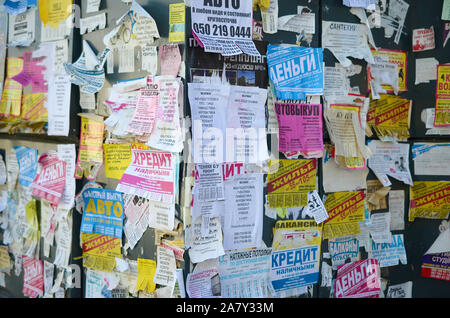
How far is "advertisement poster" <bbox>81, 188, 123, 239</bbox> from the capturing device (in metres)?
2.72

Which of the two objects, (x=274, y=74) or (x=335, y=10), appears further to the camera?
(x=335, y=10)

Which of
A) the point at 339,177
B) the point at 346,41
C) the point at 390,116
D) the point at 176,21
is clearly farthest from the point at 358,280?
the point at 176,21

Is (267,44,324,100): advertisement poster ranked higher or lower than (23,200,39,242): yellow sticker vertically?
higher

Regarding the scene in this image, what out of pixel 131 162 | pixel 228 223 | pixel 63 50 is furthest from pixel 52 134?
pixel 228 223

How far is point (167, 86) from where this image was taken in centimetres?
242

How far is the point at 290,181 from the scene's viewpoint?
9.05 feet

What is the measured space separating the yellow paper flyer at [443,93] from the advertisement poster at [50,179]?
231 cm

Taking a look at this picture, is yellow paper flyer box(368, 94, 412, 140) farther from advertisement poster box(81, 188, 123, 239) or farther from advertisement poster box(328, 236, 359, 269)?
advertisement poster box(81, 188, 123, 239)

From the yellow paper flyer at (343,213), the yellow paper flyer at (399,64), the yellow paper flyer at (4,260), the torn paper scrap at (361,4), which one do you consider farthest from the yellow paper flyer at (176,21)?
the yellow paper flyer at (4,260)

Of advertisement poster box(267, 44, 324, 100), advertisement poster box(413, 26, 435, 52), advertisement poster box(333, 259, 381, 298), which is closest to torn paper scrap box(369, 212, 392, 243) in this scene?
advertisement poster box(333, 259, 381, 298)

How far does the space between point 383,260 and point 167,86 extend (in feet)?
5.80

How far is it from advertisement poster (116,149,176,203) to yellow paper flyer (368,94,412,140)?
1.38m

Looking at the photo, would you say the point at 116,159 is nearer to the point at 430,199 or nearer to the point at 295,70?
the point at 295,70

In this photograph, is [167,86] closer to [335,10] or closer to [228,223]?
[228,223]
